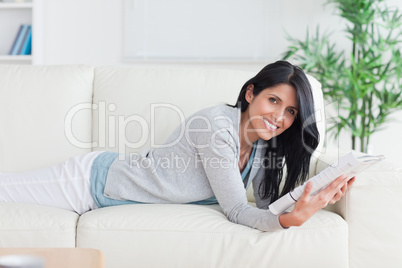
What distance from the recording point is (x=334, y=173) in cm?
146

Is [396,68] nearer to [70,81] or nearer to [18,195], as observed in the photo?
[70,81]

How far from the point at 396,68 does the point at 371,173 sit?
5.65ft

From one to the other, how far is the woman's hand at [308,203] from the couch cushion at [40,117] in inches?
40.0

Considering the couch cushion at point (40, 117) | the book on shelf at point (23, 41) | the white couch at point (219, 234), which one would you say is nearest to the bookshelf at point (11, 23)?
the book on shelf at point (23, 41)

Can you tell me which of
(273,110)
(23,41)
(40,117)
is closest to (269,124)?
(273,110)

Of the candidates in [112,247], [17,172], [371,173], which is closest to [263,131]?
[371,173]

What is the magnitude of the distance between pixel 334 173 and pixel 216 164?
0.38 m

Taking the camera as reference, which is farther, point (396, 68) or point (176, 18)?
point (176, 18)

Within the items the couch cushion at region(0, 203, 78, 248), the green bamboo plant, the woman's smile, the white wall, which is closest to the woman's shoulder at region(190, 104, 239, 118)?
the woman's smile

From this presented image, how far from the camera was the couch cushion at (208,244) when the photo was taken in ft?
5.05

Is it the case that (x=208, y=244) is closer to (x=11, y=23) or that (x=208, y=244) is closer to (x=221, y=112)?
(x=221, y=112)

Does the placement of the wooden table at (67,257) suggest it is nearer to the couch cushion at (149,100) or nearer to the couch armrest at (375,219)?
the couch armrest at (375,219)

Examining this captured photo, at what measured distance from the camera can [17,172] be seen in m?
2.12

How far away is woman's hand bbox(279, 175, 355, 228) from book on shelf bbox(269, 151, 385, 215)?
16 millimetres
